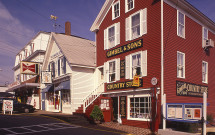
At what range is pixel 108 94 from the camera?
18.6 metres

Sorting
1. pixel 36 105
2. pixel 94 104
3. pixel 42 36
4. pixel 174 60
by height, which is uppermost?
pixel 42 36

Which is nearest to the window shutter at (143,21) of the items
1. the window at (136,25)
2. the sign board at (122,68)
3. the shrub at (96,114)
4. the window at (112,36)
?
the window at (136,25)

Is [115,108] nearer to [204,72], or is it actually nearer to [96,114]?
[96,114]

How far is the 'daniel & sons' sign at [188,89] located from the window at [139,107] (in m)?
2.30

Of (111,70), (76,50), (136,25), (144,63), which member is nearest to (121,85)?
(111,70)

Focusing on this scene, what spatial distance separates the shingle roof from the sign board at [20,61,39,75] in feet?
19.6

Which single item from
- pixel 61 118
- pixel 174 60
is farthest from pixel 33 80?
pixel 174 60

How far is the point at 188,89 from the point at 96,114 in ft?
23.8

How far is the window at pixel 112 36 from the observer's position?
17984 millimetres

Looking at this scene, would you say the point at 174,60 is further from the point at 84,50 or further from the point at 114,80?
the point at 84,50

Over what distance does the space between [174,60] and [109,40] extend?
6775mm

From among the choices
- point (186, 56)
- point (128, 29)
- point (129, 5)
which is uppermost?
point (129, 5)

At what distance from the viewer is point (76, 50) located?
72.9 feet

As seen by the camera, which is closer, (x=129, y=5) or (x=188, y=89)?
(x=188, y=89)
